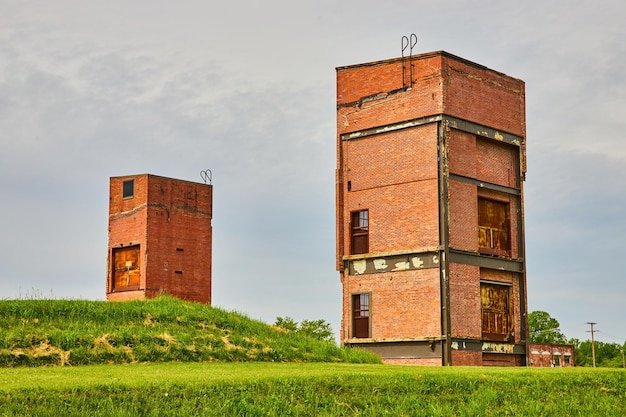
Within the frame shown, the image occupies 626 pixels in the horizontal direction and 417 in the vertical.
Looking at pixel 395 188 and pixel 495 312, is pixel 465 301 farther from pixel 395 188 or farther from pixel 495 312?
pixel 395 188

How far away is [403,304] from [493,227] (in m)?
5.30

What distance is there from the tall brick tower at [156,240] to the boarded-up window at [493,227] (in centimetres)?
1732

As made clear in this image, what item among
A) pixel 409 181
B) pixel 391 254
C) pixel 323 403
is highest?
pixel 409 181

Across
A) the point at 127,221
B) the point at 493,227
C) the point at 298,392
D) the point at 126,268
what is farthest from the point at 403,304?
the point at 127,221

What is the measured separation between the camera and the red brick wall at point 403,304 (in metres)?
30.8

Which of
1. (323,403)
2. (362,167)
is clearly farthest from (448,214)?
(323,403)

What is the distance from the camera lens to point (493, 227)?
111 ft

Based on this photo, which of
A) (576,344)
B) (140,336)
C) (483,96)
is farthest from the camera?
(576,344)

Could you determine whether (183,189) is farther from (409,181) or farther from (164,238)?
(409,181)

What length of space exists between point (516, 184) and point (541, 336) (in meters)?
45.3

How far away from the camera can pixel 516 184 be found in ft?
114

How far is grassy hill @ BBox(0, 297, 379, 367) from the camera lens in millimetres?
21234

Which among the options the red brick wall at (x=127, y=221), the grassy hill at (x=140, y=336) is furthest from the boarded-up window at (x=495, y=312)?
the red brick wall at (x=127, y=221)

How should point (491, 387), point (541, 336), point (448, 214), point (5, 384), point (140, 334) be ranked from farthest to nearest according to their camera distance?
point (541, 336)
point (448, 214)
point (140, 334)
point (491, 387)
point (5, 384)
